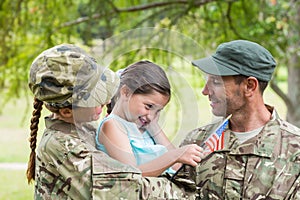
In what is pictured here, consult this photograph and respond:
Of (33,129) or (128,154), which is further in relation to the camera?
(33,129)

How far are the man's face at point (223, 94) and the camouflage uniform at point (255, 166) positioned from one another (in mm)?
119

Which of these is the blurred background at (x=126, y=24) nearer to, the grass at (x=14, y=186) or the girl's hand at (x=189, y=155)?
the grass at (x=14, y=186)

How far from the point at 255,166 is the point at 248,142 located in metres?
0.11

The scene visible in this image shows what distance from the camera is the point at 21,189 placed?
403 inches

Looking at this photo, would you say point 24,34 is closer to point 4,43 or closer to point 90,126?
point 4,43

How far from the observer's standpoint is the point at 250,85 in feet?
9.46

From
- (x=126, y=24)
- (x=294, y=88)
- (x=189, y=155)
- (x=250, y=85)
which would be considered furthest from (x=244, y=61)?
(x=294, y=88)

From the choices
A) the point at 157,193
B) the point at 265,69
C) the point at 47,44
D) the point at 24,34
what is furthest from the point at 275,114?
the point at 24,34

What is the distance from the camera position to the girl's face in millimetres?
2264

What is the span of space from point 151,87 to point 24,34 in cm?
459

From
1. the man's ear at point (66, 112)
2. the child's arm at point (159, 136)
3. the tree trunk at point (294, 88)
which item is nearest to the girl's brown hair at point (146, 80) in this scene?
the child's arm at point (159, 136)

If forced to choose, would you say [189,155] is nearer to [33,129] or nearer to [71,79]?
[71,79]

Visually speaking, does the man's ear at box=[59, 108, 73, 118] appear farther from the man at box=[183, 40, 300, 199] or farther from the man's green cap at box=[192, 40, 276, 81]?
the man's green cap at box=[192, 40, 276, 81]

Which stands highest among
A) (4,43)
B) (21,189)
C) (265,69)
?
(265,69)
